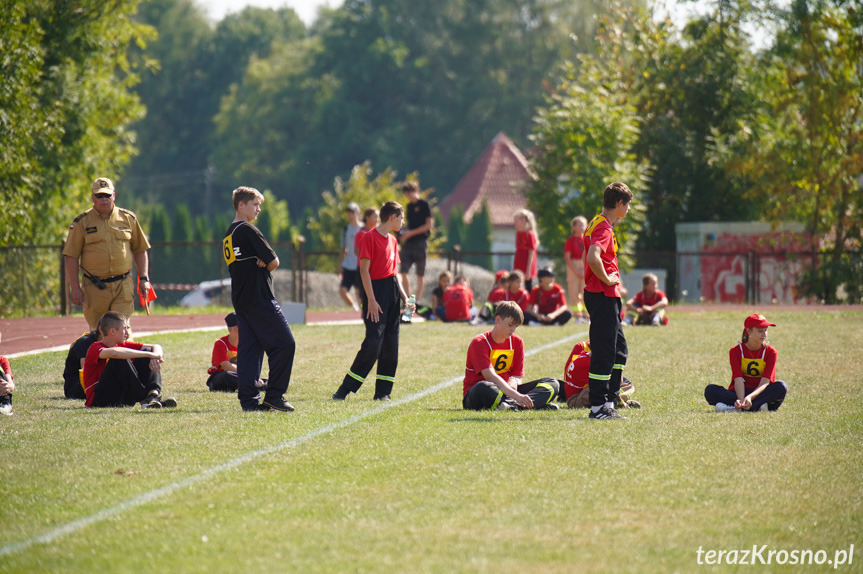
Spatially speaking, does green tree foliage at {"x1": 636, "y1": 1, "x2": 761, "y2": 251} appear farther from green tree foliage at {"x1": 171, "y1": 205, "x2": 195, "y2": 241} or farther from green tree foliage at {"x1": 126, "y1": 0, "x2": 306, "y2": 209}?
green tree foliage at {"x1": 126, "y1": 0, "x2": 306, "y2": 209}

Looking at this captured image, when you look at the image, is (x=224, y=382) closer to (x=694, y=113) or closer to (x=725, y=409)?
(x=725, y=409)

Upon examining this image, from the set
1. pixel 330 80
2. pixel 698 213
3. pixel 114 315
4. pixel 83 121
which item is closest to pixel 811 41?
pixel 698 213

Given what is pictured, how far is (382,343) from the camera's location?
10.0 metres

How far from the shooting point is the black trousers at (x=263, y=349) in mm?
9023

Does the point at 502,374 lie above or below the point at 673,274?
below

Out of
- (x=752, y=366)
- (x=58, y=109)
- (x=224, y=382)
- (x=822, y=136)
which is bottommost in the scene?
(x=224, y=382)

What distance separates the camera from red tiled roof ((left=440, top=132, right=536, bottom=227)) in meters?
62.0

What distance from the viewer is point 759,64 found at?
32.9m

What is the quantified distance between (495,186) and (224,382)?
5353cm

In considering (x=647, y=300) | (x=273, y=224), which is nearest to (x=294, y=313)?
(x=647, y=300)

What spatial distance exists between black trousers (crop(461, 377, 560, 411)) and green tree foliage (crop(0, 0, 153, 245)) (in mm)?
15932

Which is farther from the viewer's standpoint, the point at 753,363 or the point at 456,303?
the point at 456,303

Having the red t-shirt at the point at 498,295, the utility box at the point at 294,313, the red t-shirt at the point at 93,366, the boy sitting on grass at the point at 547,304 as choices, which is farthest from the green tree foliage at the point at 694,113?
the red t-shirt at the point at 93,366

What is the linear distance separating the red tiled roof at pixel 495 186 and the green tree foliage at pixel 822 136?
32335 millimetres
